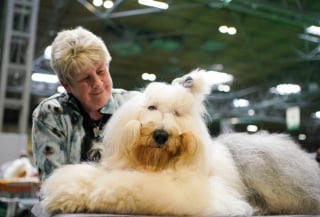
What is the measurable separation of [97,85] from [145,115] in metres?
0.53

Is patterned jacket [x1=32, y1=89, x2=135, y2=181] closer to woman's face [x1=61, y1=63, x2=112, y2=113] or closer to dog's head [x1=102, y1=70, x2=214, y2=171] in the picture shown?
woman's face [x1=61, y1=63, x2=112, y2=113]

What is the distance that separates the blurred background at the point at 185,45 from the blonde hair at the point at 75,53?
2.09 metres

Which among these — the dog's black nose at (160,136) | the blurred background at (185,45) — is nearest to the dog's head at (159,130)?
the dog's black nose at (160,136)

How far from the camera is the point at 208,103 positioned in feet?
5.46

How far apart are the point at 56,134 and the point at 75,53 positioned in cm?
34

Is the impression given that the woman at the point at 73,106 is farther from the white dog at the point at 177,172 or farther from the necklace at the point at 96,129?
the white dog at the point at 177,172

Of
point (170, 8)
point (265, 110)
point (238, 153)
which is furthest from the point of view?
point (265, 110)

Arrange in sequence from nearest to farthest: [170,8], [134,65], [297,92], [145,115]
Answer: [145,115] < [170,8] < [134,65] < [297,92]

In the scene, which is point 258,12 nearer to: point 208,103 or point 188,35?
point 188,35

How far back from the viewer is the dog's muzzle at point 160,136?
130 cm

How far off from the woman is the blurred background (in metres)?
2.03

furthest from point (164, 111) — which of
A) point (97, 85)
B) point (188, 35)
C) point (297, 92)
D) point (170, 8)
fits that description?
point (297, 92)

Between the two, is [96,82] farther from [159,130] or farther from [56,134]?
[159,130]

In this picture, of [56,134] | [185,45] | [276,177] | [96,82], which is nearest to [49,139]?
[56,134]
